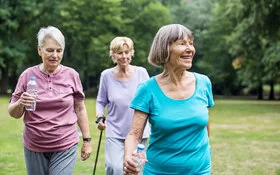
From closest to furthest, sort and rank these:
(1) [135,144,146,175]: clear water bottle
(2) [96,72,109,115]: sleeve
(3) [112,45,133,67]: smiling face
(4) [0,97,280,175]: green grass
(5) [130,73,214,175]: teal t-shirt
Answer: (1) [135,144,146,175]: clear water bottle < (5) [130,73,214,175]: teal t-shirt < (3) [112,45,133,67]: smiling face < (2) [96,72,109,115]: sleeve < (4) [0,97,280,175]: green grass

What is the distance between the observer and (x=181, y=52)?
3.12 meters

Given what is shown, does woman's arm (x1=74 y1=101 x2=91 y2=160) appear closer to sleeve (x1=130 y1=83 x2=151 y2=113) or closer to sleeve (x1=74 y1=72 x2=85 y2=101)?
sleeve (x1=74 y1=72 x2=85 y2=101)

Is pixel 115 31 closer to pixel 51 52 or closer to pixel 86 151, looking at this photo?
pixel 86 151

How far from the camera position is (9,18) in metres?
40.0

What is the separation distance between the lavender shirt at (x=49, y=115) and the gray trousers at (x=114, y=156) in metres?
1.27

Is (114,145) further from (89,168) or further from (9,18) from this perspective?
(9,18)

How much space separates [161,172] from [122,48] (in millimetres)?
2591

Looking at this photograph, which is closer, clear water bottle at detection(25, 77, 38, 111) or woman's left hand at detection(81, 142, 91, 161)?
clear water bottle at detection(25, 77, 38, 111)

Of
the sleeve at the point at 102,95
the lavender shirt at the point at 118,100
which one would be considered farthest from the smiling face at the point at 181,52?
the sleeve at the point at 102,95

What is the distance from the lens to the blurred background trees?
3984 centimetres

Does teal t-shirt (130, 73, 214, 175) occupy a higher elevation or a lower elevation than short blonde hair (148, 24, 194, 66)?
lower

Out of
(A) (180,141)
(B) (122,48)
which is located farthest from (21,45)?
(A) (180,141)

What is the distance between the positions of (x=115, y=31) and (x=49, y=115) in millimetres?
39841

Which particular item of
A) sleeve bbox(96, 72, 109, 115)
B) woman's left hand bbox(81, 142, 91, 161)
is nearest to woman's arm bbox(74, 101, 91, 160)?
woman's left hand bbox(81, 142, 91, 161)
